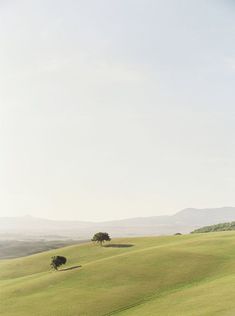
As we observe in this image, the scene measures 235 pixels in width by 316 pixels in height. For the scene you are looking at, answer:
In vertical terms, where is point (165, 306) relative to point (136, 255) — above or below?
below

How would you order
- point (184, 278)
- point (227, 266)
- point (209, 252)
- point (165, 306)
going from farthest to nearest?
point (209, 252) < point (227, 266) < point (184, 278) < point (165, 306)

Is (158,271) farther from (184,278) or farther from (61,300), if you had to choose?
(61,300)

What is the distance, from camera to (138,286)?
53531 millimetres

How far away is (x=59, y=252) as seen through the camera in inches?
3438

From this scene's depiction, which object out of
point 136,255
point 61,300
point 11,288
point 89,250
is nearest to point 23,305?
point 61,300

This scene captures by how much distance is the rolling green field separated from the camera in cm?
4507

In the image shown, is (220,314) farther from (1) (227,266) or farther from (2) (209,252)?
(2) (209,252)

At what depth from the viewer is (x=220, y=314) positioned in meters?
37.2

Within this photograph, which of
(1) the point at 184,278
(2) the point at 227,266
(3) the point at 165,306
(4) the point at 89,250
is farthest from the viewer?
(4) the point at 89,250

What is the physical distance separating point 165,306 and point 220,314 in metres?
8.48

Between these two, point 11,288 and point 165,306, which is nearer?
point 165,306

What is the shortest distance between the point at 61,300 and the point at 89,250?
114 feet

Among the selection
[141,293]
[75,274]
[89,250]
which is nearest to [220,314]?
[141,293]

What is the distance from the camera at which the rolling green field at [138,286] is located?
45.1 metres
